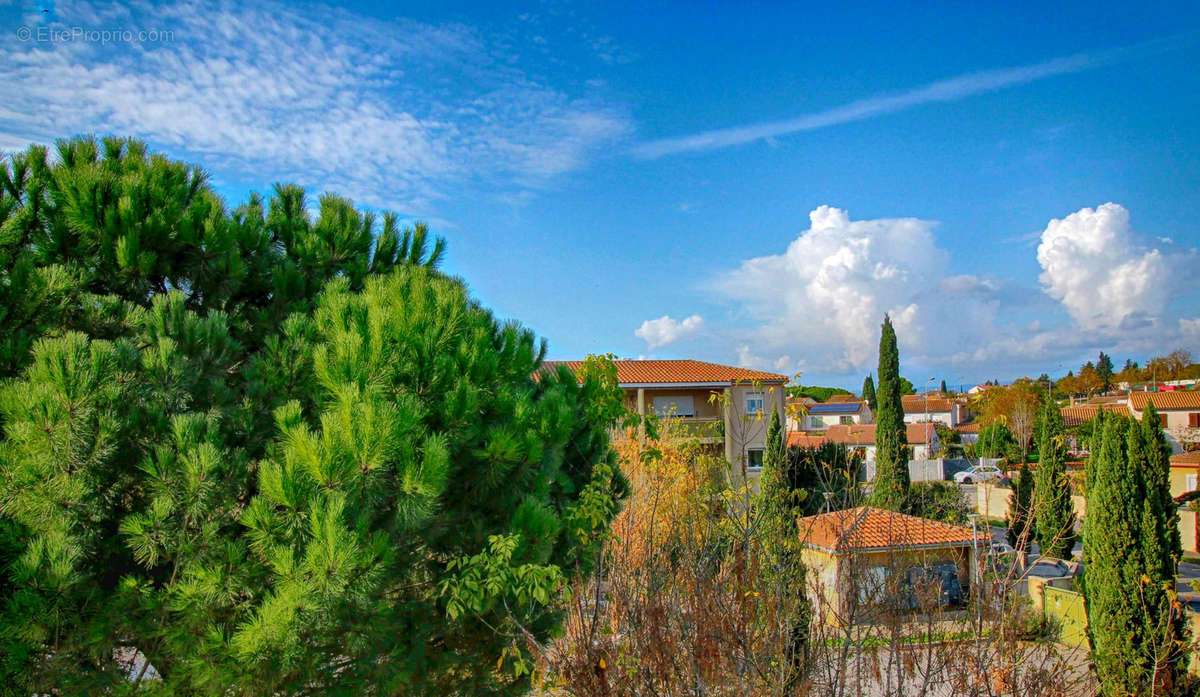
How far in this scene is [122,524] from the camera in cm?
359

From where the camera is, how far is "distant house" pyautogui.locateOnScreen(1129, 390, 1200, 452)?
126 feet

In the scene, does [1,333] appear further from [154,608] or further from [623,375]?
[623,375]

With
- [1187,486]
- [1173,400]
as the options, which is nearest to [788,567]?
[1187,486]

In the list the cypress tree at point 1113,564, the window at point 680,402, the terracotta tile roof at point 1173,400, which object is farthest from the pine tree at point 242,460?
the terracotta tile roof at point 1173,400

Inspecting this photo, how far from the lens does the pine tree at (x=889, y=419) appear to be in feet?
71.7

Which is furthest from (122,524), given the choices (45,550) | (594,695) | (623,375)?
(623,375)

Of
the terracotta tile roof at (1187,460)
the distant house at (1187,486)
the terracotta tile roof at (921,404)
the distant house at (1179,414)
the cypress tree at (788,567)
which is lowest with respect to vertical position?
the distant house at (1187,486)

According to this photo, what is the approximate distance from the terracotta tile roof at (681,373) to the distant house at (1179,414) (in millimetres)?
23487

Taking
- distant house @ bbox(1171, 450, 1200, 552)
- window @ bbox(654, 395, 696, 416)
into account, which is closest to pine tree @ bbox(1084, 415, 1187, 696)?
window @ bbox(654, 395, 696, 416)

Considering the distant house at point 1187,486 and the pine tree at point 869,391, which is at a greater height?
the pine tree at point 869,391

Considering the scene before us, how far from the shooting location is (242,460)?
3.80 m

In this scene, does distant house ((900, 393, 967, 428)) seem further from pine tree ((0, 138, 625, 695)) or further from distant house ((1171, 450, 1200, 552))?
pine tree ((0, 138, 625, 695))

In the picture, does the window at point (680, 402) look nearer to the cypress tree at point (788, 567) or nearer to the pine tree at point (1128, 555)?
the pine tree at point (1128, 555)

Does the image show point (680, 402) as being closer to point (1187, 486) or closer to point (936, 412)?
point (1187, 486)
